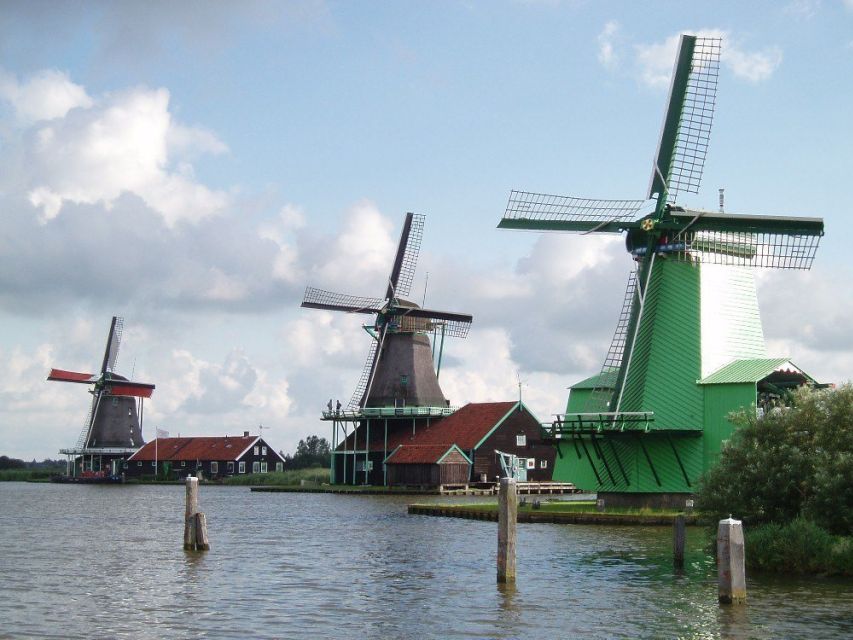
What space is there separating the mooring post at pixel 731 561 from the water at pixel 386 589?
34 cm

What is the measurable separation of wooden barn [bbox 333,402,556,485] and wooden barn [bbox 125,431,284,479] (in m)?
22.8

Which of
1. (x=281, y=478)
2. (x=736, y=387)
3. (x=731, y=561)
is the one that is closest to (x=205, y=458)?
(x=281, y=478)

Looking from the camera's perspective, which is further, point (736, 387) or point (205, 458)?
point (205, 458)

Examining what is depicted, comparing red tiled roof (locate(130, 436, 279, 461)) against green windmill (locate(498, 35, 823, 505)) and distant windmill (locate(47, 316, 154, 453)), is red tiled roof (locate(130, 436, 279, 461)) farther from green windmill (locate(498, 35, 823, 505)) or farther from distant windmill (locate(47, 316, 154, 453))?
green windmill (locate(498, 35, 823, 505))

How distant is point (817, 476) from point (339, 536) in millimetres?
16172

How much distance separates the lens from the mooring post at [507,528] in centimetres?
2092

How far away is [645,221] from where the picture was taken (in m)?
37.5

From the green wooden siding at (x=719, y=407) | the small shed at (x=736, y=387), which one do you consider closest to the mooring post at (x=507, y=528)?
the small shed at (x=736, y=387)

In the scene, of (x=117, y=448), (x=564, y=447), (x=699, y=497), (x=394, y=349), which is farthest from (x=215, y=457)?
(x=699, y=497)

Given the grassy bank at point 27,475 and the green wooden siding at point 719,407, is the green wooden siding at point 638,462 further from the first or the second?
the grassy bank at point 27,475

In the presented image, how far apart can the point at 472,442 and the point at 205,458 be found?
114 feet

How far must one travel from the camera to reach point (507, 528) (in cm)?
2117

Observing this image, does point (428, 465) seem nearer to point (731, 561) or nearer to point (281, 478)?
point (281, 478)

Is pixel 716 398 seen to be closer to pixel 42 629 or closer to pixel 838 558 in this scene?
pixel 838 558
